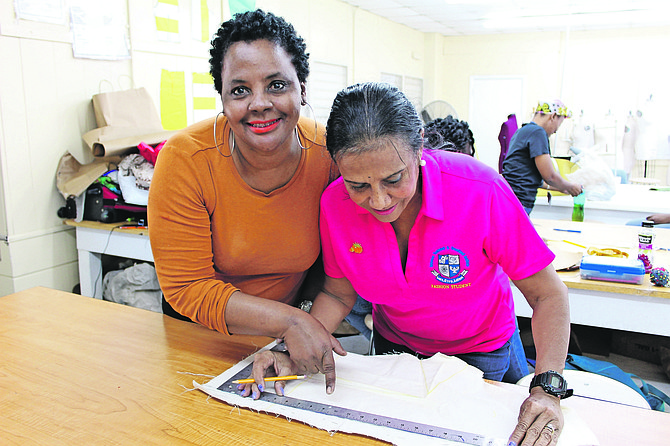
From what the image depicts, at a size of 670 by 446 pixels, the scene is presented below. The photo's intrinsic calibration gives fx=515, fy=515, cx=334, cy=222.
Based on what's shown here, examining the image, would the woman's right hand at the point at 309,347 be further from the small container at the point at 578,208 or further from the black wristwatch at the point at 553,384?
the small container at the point at 578,208

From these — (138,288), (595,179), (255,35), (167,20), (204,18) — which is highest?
(204,18)

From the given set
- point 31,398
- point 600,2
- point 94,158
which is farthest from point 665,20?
point 31,398

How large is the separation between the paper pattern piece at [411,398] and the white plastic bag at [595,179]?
3.54 m

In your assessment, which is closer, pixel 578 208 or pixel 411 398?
pixel 411 398

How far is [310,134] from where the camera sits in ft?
5.04

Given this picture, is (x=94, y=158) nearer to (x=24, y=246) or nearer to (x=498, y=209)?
(x=24, y=246)

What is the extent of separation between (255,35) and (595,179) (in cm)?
378

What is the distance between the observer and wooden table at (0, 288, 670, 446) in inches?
40.3

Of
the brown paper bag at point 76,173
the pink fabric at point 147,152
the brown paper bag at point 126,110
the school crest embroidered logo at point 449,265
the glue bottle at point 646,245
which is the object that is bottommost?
the glue bottle at point 646,245

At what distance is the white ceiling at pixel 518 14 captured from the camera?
666cm

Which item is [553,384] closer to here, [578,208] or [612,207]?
[578,208]

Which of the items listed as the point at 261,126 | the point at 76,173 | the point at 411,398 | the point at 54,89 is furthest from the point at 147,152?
the point at 411,398

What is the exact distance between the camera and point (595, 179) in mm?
4219

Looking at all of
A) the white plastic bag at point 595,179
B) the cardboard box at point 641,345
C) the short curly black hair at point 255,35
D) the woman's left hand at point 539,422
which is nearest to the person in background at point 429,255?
the woman's left hand at point 539,422
